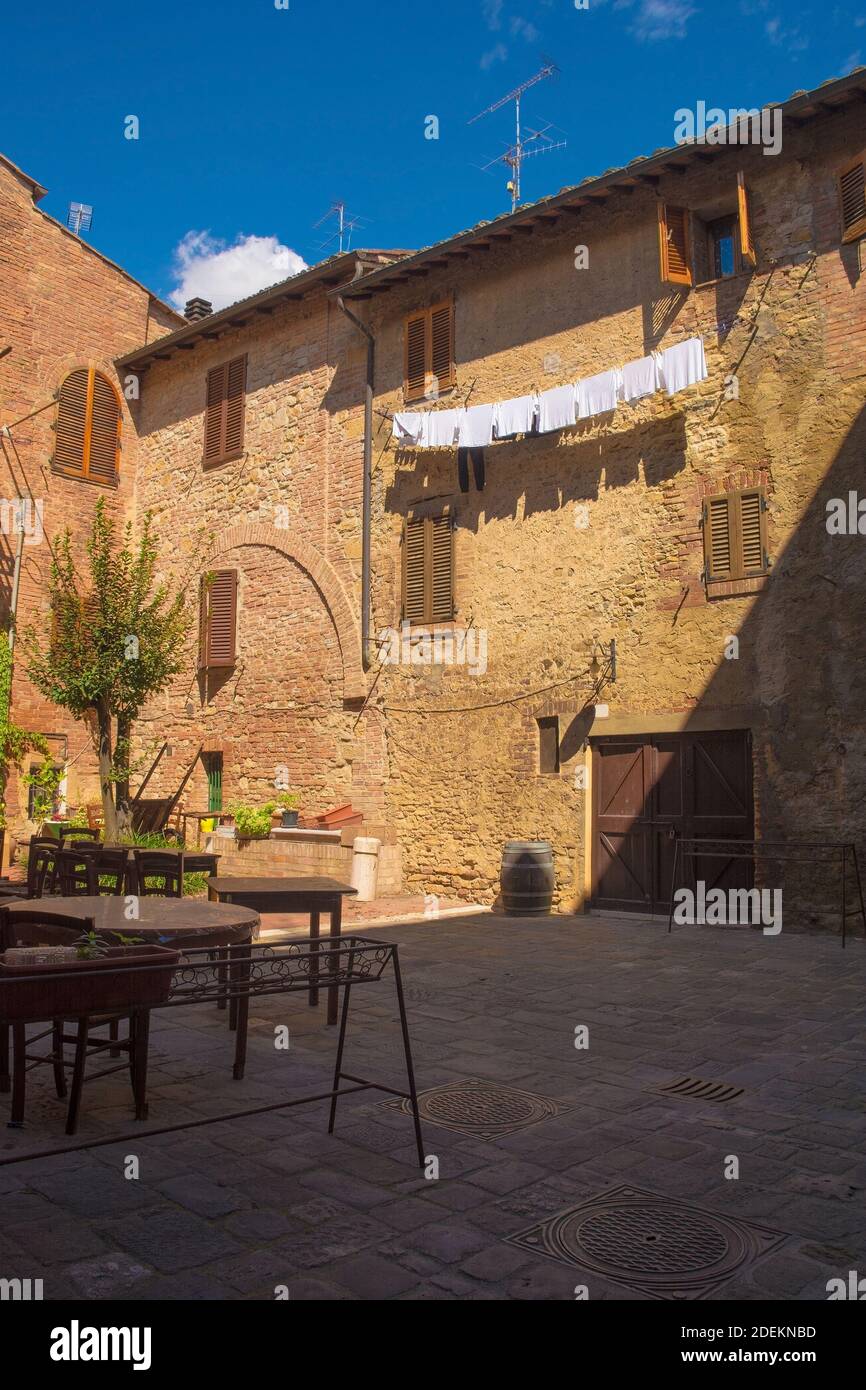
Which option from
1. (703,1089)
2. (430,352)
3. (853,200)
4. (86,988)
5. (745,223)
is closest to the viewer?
(86,988)

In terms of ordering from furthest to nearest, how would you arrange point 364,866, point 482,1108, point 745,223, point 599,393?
point 364,866 < point 599,393 < point 745,223 < point 482,1108

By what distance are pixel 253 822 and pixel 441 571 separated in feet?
14.5

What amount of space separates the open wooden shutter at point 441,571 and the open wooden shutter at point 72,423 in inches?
309

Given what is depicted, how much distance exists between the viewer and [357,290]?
15.2m

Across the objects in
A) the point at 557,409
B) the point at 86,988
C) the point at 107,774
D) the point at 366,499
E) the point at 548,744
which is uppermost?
the point at 557,409

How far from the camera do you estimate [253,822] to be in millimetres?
14711

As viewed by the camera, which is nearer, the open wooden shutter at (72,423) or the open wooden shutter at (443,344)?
the open wooden shutter at (443,344)

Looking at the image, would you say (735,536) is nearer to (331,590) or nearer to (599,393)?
(599,393)

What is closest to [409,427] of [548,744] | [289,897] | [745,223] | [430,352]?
[430,352]

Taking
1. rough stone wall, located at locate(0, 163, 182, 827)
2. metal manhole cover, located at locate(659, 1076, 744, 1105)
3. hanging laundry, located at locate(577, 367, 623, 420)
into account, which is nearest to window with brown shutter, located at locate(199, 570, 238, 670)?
rough stone wall, located at locate(0, 163, 182, 827)

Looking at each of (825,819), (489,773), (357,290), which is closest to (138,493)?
(357,290)

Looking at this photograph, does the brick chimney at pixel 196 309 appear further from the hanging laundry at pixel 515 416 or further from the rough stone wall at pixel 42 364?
the hanging laundry at pixel 515 416

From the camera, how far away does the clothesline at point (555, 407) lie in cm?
1174

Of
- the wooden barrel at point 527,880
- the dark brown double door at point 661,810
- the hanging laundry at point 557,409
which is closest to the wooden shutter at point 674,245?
the hanging laundry at point 557,409
